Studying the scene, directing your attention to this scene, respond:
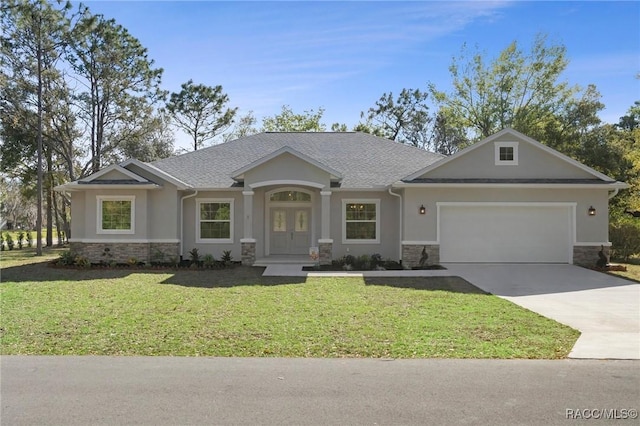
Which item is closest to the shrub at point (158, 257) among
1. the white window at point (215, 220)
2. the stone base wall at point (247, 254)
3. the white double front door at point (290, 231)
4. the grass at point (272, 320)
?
the white window at point (215, 220)

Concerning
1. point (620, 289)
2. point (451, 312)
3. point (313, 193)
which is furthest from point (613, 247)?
point (451, 312)

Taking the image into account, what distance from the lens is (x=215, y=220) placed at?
715 inches

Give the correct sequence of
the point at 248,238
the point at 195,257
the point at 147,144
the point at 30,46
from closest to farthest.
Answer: the point at 248,238 → the point at 195,257 → the point at 30,46 → the point at 147,144

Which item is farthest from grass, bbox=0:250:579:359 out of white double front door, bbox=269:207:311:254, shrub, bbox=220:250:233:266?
white double front door, bbox=269:207:311:254

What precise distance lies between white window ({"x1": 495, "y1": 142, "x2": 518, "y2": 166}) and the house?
0.04m

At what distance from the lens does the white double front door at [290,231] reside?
62.0 ft

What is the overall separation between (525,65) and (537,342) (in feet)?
113

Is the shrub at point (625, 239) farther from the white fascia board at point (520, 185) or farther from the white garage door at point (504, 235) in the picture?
the white garage door at point (504, 235)

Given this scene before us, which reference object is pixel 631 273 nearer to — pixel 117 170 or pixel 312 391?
pixel 312 391

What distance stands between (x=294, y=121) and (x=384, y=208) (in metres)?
27.2

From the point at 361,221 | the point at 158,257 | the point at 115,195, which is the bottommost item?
the point at 158,257

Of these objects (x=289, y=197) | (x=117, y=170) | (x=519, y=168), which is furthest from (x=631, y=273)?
(x=117, y=170)

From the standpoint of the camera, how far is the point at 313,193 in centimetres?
1850

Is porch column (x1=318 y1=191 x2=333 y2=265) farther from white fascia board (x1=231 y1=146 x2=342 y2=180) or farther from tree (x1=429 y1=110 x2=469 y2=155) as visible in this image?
tree (x1=429 y1=110 x2=469 y2=155)
